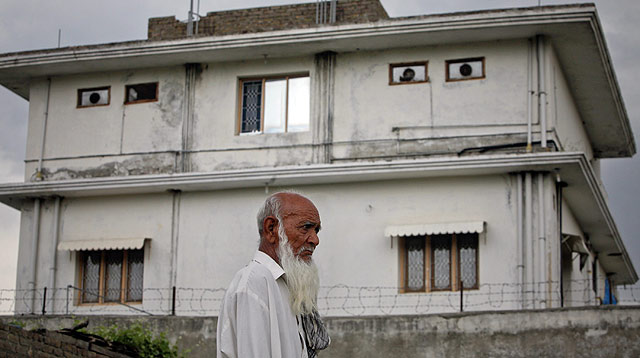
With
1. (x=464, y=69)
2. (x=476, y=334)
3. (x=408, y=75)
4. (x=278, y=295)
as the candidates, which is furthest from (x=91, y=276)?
(x=278, y=295)

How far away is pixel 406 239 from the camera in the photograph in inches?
832

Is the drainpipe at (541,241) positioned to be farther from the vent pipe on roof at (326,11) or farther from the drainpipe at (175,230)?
the drainpipe at (175,230)

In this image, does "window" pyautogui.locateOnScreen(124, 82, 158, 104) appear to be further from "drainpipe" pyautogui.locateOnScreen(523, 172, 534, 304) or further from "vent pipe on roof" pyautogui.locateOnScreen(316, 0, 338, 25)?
"drainpipe" pyautogui.locateOnScreen(523, 172, 534, 304)

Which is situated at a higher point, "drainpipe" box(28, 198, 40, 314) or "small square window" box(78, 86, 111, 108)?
"small square window" box(78, 86, 111, 108)

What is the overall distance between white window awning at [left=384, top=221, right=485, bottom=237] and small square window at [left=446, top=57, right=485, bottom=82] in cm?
311

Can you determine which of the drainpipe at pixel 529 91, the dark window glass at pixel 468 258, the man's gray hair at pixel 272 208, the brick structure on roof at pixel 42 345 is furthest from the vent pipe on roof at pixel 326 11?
the man's gray hair at pixel 272 208

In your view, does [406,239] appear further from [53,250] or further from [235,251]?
[53,250]

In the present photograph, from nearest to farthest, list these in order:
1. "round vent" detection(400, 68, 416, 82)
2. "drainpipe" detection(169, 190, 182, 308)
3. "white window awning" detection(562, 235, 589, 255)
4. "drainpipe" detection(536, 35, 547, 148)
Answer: "drainpipe" detection(536, 35, 547, 148)
"round vent" detection(400, 68, 416, 82)
"white window awning" detection(562, 235, 589, 255)
"drainpipe" detection(169, 190, 182, 308)

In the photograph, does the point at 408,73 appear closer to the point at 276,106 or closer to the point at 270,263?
the point at 276,106

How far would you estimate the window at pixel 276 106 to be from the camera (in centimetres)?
2242

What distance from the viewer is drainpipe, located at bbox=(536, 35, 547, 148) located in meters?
20.8

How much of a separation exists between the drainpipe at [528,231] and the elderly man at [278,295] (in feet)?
48.9

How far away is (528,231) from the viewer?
20250mm

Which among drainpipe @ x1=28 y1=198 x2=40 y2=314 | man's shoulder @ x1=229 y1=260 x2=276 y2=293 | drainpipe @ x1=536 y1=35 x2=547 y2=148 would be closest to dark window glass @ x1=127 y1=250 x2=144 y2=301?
drainpipe @ x1=28 y1=198 x2=40 y2=314
